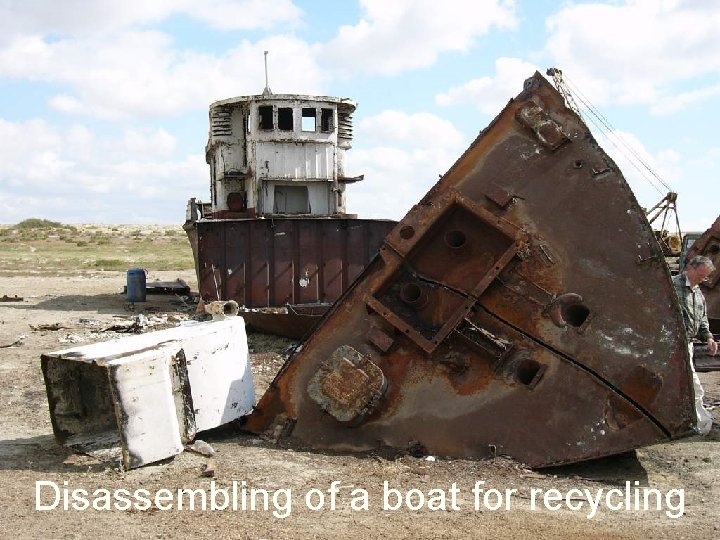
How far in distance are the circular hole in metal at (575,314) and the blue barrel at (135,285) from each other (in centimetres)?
1330

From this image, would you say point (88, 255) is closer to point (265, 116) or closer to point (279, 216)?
point (265, 116)

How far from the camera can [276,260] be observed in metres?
14.2

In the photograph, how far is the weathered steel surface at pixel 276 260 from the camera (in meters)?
14.0

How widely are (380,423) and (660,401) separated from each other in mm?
1786

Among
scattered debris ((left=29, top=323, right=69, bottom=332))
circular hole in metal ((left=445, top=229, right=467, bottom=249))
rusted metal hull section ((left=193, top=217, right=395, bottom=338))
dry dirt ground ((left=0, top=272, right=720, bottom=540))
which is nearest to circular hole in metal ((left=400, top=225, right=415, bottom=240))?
circular hole in metal ((left=445, top=229, right=467, bottom=249))

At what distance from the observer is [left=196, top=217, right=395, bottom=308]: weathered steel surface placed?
14039 mm

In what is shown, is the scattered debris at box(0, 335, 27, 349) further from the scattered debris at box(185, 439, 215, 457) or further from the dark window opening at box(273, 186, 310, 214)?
the dark window opening at box(273, 186, 310, 214)

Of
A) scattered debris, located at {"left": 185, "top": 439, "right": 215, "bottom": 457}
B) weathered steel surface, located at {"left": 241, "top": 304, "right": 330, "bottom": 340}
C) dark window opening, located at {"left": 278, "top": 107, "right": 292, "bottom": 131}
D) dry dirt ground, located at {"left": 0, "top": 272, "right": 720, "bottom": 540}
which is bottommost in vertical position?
dry dirt ground, located at {"left": 0, "top": 272, "right": 720, "bottom": 540}

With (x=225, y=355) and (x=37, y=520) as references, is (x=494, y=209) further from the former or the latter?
(x=37, y=520)

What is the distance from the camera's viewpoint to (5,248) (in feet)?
132

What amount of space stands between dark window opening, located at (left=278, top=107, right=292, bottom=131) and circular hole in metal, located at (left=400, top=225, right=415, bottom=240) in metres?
13.0

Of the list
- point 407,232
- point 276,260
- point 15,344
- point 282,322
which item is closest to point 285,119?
point 276,260

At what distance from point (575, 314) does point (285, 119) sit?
13.8m

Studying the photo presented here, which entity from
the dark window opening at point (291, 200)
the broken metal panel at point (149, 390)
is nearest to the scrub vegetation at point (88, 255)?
the dark window opening at point (291, 200)
